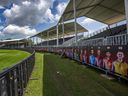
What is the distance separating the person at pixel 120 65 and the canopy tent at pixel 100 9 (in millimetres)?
21938

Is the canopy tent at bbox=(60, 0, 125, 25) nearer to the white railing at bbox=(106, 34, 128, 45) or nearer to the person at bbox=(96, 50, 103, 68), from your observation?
the person at bbox=(96, 50, 103, 68)

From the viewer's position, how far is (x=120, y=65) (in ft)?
29.5

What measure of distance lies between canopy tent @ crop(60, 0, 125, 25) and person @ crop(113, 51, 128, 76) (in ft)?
Result: 72.0

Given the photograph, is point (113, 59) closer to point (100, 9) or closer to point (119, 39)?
point (119, 39)

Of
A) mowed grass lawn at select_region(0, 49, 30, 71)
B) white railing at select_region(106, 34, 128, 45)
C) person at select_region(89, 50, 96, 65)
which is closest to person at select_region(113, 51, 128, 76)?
white railing at select_region(106, 34, 128, 45)

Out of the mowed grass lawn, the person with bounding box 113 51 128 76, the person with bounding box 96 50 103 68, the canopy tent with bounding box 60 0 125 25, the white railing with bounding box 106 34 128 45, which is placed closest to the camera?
the person with bounding box 113 51 128 76

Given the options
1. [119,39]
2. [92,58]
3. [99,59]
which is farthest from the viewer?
[92,58]

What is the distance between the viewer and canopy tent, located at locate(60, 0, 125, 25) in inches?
1278

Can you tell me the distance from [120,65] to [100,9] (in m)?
30.6

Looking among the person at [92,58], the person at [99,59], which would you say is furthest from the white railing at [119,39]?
the person at [92,58]

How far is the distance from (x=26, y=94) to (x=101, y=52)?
229 inches

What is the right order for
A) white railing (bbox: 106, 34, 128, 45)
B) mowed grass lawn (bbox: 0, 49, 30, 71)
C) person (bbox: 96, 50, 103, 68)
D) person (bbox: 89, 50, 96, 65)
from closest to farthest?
1. white railing (bbox: 106, 34, 128, 45)
2. person (bbox: 96, 50, 103, 68)
3. person (bbox: 89, 50, 96, 65)
4. mowed grass lawn (bbox: 0, 49, 30, 71)

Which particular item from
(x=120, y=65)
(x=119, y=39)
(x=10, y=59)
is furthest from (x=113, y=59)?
(x=10, y=59)

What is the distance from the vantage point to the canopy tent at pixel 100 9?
106 feet
